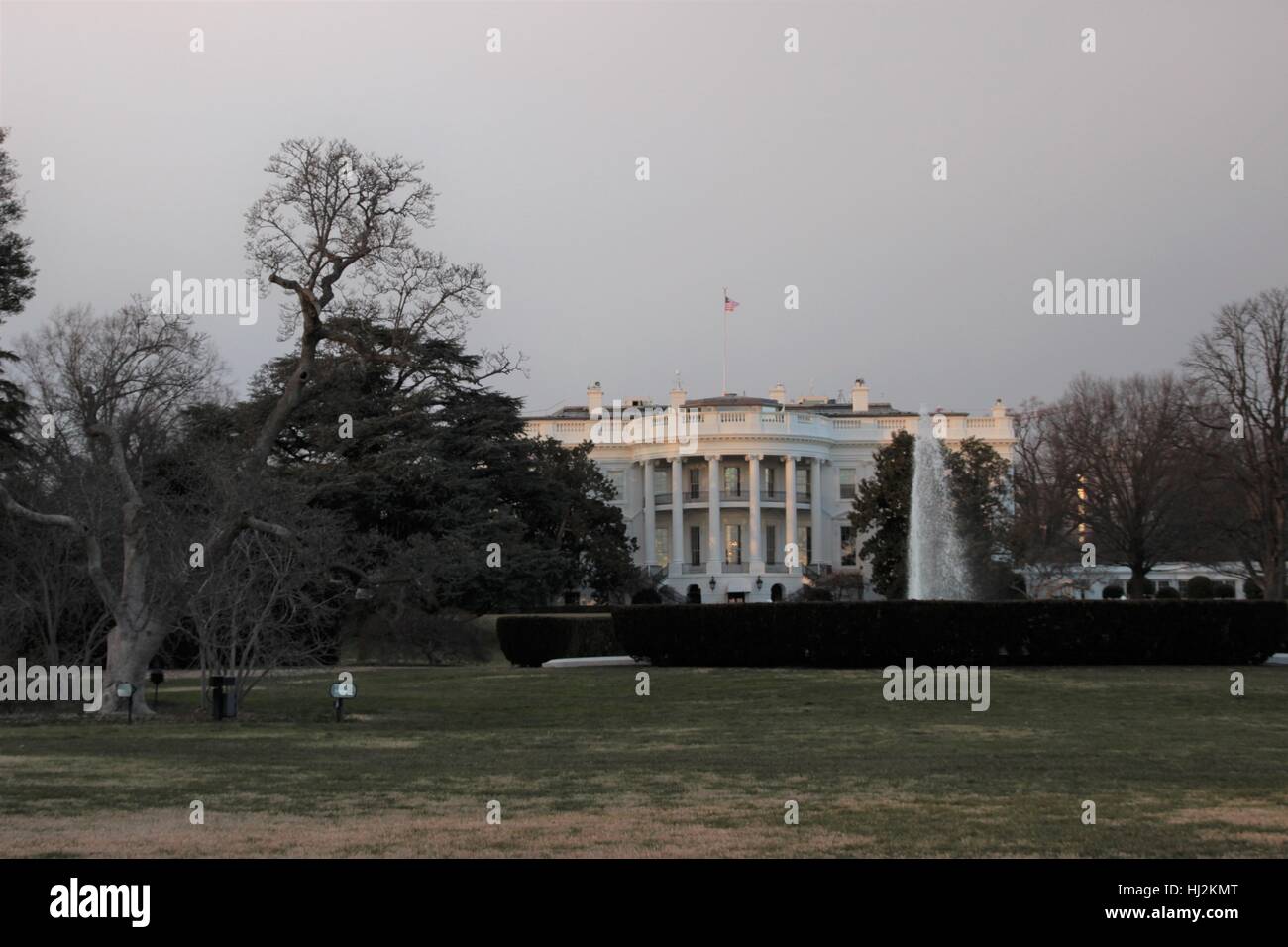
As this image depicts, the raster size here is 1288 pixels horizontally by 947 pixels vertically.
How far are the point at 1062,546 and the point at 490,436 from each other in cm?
2282

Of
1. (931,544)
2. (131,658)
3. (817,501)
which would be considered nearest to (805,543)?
(817,501)

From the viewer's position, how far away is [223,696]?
2259 centimetres

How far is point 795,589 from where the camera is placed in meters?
83.4

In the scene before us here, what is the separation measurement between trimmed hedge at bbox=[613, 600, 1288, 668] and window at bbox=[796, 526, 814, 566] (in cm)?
5169

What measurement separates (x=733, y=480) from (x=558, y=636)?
48869 millimetres

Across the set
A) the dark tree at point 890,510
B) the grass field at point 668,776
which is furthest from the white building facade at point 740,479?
the grass field at point 668,776

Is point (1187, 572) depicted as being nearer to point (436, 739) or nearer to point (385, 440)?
point (385, 440)

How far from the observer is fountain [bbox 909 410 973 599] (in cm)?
4369

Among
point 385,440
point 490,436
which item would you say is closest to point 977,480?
point 490,436

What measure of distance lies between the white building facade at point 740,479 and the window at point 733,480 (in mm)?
56

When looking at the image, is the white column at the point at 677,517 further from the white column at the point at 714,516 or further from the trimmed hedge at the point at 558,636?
the trimmed hedge at the point at 558,636

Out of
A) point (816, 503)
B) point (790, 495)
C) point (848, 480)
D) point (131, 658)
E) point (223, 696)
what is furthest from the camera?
point (848, 480)
